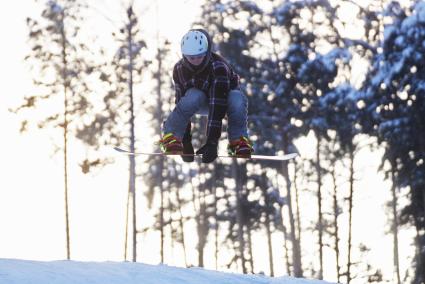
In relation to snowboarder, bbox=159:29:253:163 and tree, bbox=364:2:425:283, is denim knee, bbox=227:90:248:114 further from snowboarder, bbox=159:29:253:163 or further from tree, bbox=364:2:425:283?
tree, bbox=364:2:425:283

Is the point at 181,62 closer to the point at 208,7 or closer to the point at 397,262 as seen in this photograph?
the point at 208,7

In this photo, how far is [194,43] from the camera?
22.0 ft

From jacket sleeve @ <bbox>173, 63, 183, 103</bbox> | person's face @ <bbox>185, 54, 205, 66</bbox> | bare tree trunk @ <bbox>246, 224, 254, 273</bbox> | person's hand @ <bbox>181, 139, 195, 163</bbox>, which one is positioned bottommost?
bare tree trunk @ <bbox>246, 224, 254, 273</bbox>

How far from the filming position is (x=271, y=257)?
34.5 meters

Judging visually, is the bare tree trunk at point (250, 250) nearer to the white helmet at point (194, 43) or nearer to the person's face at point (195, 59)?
the person's face at point (195, 59)

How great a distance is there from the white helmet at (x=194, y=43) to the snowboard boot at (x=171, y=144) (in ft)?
3.95

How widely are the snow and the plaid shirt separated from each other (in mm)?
2794

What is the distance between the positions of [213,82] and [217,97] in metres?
0.15

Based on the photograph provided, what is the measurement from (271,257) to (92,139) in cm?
1104

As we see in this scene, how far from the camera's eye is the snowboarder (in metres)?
6.82

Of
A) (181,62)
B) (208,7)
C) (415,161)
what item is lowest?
(415,161)

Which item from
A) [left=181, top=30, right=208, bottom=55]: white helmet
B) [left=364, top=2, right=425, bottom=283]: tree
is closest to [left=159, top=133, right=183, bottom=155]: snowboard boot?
[left=181, top=30, right=208, bottom=55]: white helmet

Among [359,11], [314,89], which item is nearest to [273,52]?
[314,89]

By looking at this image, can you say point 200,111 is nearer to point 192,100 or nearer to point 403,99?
point 192,100
